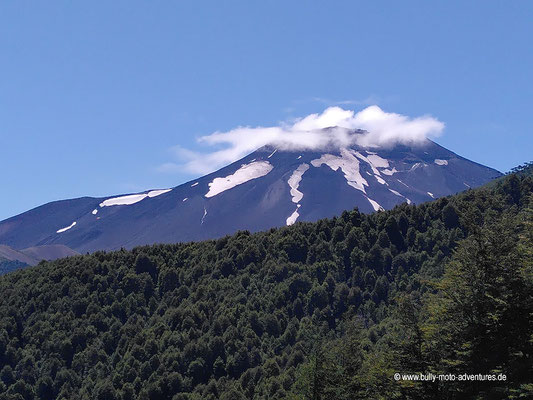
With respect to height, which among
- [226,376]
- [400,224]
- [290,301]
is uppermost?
[400,224]

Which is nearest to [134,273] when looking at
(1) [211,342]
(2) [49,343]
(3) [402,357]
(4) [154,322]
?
(4) [154,322]

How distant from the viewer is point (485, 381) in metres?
27.7

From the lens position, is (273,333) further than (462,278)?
Yes

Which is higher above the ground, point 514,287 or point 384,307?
point 514,287

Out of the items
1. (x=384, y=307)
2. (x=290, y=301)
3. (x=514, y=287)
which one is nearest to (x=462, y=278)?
(x=514, y=287)

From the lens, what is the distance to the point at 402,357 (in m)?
31.6

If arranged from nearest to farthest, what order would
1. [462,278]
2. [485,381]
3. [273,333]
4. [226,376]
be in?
[485,381], [462,278], [226,376], [273,333]

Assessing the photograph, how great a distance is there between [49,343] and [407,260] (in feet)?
233

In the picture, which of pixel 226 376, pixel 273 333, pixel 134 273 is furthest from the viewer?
pixel 134 273

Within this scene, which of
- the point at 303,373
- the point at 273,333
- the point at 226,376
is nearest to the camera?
the point at 303,373

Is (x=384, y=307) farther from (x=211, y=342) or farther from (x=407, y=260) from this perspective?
(x=211, y=342)

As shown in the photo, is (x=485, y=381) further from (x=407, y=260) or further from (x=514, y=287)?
(x=407, y=260)

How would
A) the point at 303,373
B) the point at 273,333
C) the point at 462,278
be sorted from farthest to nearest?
the point at 273,333 < the point at 303,373 < the point at 462,278

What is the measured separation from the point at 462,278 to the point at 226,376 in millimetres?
90128
